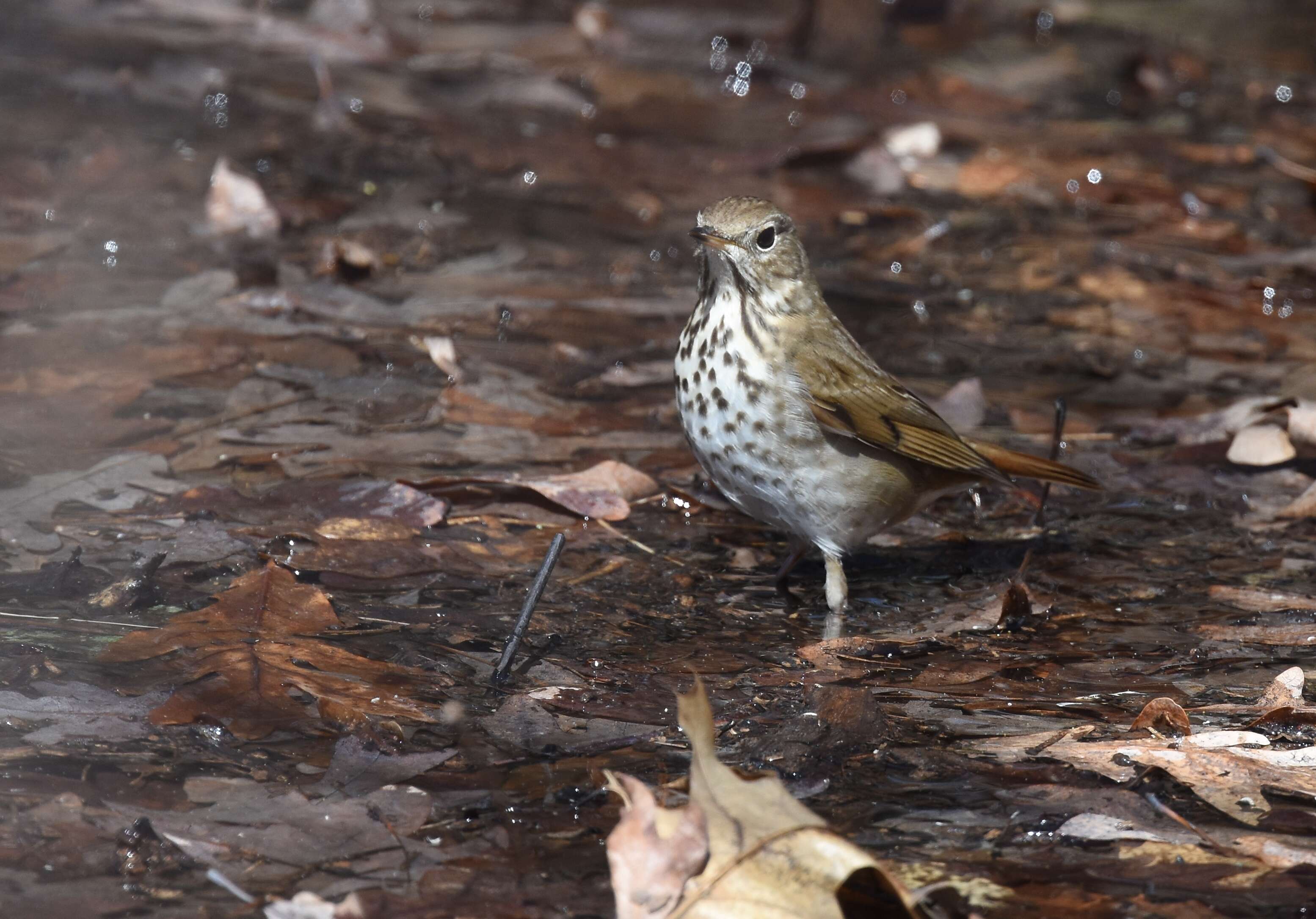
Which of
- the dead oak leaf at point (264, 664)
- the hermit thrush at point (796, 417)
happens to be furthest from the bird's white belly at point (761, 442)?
the dead oak leaf at point (264, 664)

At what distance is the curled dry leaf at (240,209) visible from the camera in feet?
22.7

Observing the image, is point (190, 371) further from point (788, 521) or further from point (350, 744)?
point (350, 744)

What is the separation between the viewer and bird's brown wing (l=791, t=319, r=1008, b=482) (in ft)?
14.6

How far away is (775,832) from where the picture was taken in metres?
2.43

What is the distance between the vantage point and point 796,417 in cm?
438

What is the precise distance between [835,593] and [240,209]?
12.9 feet

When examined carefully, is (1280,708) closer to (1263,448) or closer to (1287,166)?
(1263,448)

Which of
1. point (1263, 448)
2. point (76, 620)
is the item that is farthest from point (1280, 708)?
point (76, 620)

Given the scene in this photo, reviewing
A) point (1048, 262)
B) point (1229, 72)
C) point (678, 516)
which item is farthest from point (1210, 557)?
point (1229, 72)

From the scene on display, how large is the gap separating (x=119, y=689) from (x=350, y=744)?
21.6 inches

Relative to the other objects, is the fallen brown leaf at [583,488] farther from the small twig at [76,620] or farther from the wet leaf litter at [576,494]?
the small twig at [76,620]

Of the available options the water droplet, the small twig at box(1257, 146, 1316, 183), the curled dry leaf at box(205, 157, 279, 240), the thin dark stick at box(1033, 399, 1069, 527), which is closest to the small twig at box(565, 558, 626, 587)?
the thin dark stick at box(1033, 399, 1069, 527)

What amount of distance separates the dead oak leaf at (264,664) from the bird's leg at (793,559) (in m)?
1.46

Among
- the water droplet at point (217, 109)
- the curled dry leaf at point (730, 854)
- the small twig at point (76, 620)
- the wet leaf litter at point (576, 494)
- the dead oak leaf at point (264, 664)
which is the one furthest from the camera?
the water droplet at point (217, 109)
